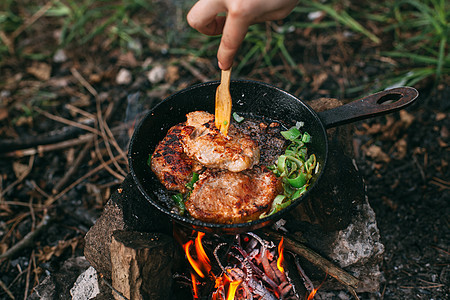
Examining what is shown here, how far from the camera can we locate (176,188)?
2617 mm

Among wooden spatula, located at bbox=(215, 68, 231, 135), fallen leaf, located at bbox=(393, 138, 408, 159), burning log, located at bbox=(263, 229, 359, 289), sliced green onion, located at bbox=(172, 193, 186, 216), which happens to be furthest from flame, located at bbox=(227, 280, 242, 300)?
fallen leaf, located at bbox=(393, 138, 408, 159)

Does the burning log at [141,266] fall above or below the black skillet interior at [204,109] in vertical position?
below

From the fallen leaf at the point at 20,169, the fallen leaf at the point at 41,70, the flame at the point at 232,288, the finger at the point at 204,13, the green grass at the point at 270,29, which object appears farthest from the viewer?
the fallen leaf at the point at 41,70

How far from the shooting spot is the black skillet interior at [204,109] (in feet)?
8.59

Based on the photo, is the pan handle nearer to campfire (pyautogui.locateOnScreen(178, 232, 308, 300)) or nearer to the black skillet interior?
the black skillet interior

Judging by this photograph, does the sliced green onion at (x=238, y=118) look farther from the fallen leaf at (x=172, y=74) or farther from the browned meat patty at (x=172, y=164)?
the fallen leaf at (x=172, y=74)

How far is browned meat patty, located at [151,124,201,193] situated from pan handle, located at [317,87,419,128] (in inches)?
45.5

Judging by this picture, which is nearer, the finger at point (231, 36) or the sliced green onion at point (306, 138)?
the finger at point (231, 36)

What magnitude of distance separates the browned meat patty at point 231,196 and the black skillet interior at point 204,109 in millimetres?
296

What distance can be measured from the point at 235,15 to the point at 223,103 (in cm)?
86

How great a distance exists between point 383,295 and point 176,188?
2.07 meters

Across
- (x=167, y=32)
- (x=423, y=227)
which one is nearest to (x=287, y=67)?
(x=167, y=32)

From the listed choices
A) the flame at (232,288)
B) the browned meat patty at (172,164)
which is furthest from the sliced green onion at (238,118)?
the flame at (232,288)

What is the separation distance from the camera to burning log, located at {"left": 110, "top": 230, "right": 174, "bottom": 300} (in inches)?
86.0
